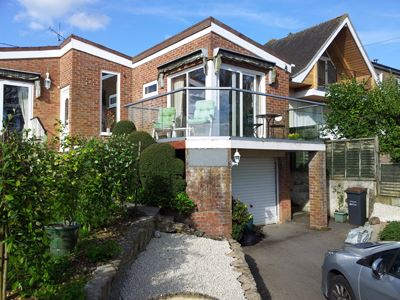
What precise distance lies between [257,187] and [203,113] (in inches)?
160

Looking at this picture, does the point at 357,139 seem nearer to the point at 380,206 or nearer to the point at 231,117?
the point at 380,206

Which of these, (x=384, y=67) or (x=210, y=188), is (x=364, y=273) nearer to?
(x=210, y=188)

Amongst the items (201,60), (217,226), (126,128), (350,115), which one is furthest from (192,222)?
(350,115)

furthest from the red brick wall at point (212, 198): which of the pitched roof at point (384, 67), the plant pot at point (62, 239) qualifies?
the pitched roof at point (384, 67)

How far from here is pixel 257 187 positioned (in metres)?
13.0

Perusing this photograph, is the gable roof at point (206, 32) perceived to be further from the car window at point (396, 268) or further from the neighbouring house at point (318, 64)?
the car window at point (396, 268)

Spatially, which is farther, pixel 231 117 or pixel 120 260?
pixel 231 117

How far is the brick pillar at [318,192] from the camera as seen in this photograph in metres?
12.4

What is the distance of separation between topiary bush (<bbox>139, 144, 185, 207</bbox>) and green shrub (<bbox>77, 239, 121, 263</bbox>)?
3.65m

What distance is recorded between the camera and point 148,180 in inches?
384

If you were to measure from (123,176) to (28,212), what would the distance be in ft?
12.3

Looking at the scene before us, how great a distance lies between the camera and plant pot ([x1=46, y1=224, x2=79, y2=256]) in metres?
5.59

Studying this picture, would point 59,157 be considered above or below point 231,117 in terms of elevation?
below

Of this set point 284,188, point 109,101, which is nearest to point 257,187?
point 284,188
